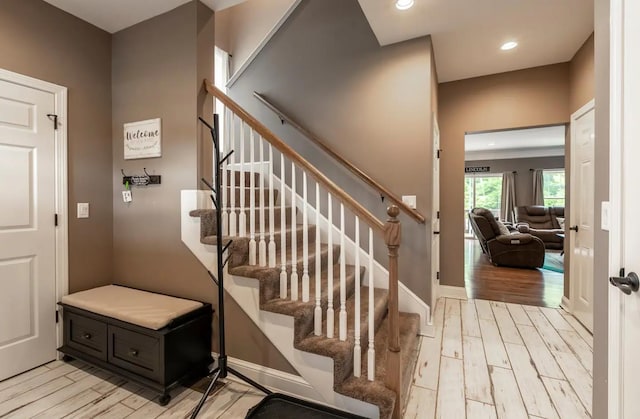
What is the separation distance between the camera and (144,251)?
2410mm

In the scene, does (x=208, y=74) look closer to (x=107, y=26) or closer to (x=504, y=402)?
(x=107, y=26)

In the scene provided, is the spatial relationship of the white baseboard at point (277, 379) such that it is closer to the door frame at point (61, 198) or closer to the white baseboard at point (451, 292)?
the door frame at point (61, 198)

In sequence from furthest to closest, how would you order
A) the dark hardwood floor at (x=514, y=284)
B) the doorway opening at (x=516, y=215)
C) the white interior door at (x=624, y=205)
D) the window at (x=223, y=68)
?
the doorway opening at (x=516, y=215) < the window at (x=223, y=68) < the dark hardwood floor at (x=514, y=284) < the white interior door at (x=624, y=205)

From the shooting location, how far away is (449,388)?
1.90 meters

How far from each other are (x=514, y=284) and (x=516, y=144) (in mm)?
5329

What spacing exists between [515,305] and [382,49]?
3.26 meters

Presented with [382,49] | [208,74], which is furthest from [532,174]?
[208,74]

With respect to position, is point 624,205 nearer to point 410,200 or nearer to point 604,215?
point 604,215

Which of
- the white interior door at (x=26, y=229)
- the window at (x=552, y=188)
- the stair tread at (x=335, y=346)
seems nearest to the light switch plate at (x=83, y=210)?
the white interior door at (x=26, y=229)

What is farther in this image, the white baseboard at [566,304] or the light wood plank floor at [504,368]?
the white baseboard at [566,304]

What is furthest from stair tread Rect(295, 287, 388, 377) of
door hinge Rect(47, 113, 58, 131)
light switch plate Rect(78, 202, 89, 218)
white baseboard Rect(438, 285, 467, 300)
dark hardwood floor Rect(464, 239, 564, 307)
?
dark hardwood floor Rect(464, 239, 564, 307)

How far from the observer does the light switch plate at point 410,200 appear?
8.84 feet

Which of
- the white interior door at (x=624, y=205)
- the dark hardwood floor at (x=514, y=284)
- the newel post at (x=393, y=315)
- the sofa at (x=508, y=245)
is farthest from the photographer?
the sofa at (x=508, y=245)

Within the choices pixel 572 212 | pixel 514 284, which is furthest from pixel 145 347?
pixel 514 284
